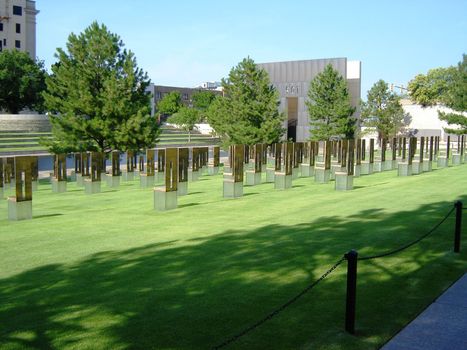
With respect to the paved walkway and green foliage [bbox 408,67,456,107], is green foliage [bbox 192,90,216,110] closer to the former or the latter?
green foliage [bbox 408,67,456,107]

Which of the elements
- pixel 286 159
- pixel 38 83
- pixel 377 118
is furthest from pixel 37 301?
pixel 38 83

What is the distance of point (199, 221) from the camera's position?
13.3m

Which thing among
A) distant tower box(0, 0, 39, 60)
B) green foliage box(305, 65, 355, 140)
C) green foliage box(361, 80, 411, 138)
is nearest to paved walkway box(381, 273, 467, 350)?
green foliage box(305, 65, 355, 140)

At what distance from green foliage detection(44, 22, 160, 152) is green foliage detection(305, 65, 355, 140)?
Answer: 19536 mm

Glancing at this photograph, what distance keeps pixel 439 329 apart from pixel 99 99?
1137 inches

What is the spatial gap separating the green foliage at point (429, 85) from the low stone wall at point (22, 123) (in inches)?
2746

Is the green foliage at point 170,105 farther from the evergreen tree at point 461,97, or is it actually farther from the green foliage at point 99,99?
the green foliage at point 99,99

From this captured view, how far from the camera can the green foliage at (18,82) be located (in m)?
66.8

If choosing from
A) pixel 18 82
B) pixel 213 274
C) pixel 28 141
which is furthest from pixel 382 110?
pixel 213 274

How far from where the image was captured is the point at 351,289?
5852 mm

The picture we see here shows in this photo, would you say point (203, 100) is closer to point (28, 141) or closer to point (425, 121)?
point (425, 121)

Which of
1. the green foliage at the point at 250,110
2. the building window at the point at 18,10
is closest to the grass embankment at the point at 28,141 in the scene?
the green foliage at the point at 250,110

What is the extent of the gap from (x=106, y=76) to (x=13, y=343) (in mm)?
28905

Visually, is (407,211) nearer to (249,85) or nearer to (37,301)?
(37,301)
